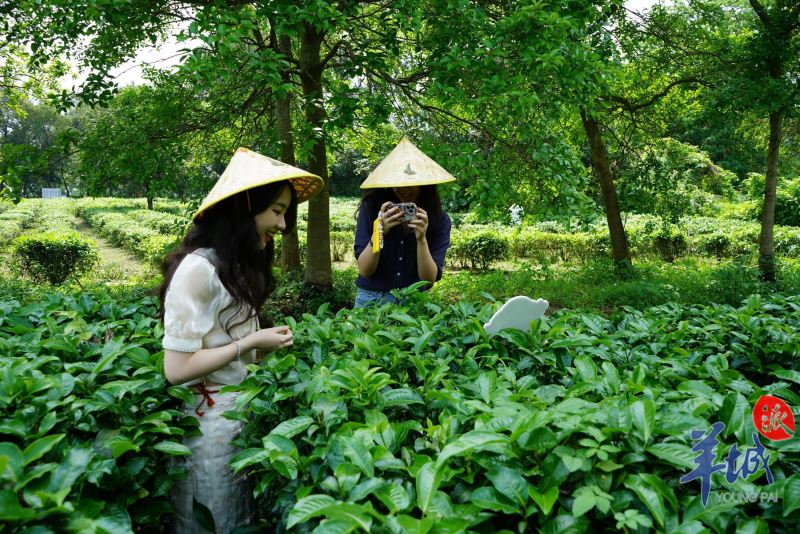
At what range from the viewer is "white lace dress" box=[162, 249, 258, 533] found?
5.21 feet

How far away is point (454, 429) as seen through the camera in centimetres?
138

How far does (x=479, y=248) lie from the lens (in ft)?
42.8

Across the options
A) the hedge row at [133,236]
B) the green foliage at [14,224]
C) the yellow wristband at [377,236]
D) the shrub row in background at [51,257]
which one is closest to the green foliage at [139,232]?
the hedge row at [133,236]

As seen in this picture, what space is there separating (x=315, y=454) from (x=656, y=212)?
9000 mm

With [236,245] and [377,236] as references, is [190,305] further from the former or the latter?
[377,236]

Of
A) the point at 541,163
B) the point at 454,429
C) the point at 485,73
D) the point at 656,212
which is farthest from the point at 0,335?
the point at 656,212

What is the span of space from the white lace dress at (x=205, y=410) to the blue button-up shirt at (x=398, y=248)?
1414 millimetres

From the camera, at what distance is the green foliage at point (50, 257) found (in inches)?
431

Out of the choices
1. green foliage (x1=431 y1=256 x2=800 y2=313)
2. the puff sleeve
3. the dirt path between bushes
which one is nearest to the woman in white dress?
the puff sleeve

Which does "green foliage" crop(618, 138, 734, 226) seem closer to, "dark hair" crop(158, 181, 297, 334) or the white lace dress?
"dark hair" crop(158, 181, 297, 334)

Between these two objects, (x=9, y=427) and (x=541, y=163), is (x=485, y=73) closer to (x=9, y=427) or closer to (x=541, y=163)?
(x=541, y=163)

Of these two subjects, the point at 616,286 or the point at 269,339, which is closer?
the point at 269,339

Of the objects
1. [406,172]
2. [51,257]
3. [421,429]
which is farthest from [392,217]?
[51,257]

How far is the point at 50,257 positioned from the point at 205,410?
11.4m
